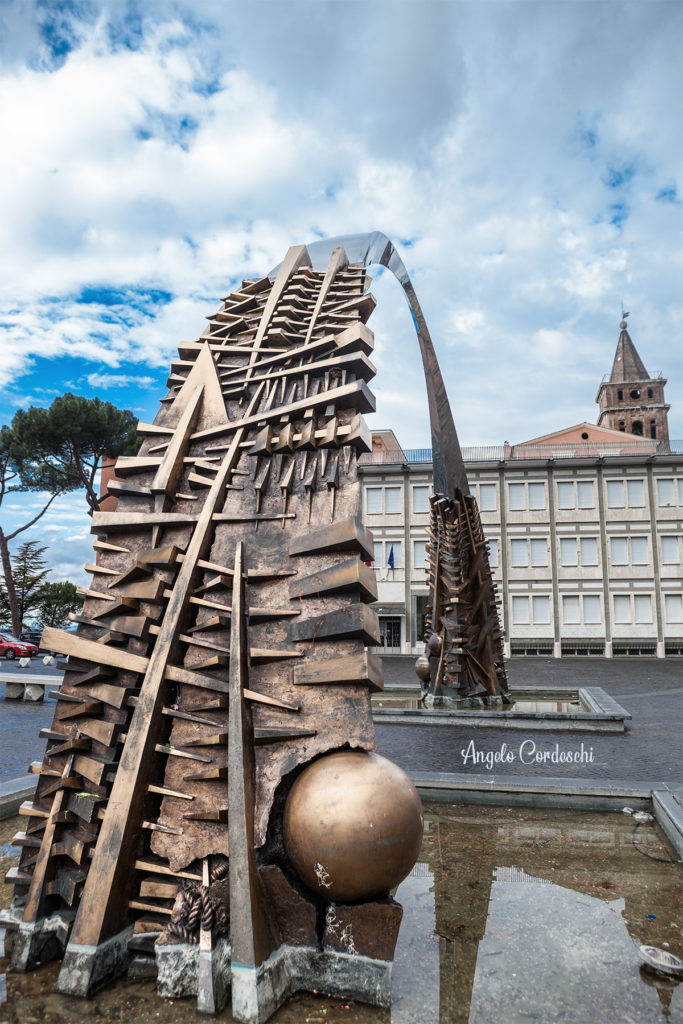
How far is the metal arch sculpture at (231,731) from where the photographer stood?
3078 mm

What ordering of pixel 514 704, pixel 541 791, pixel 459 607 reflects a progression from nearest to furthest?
1. pixel 541 791
2. pixel 459 607
3. pixel 514 704

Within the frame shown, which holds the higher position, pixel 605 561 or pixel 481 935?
pixel 605 561

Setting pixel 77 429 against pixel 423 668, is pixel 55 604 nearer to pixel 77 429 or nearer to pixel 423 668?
pixel 77 429

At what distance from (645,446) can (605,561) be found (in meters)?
6.44

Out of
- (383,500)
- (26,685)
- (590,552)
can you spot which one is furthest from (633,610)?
(26,685)

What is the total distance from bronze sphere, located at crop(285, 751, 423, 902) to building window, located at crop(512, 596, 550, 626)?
1192 inches

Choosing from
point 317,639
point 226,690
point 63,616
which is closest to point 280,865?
point 226,690

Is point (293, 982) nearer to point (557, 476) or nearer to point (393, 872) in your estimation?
point (393, 872)

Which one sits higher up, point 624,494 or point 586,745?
point 624,494

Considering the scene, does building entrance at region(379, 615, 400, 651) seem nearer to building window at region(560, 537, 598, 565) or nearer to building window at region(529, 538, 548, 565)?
building window at region(529, 538, 548, 565)

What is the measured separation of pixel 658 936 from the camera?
12.4ft

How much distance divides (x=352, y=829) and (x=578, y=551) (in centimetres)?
3163

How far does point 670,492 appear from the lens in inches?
1277

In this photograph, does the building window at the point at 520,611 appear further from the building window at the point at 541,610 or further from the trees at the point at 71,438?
the trees at the point at 71,438
